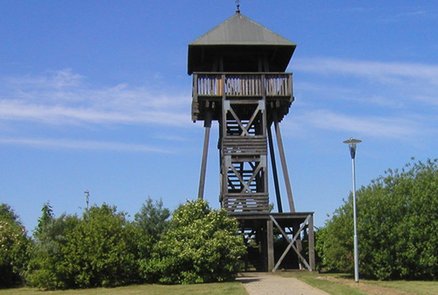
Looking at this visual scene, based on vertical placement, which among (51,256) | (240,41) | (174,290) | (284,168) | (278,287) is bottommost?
(174,290)

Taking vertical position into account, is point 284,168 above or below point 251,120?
below

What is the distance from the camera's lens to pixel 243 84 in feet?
101

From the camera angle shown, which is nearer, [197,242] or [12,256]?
[197,242]

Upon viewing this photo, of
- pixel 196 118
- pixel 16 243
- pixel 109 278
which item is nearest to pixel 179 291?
pixel 109 278

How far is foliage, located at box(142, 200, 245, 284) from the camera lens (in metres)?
23.0

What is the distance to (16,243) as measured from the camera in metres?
28.5

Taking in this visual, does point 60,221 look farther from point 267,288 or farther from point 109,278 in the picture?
point 267,288

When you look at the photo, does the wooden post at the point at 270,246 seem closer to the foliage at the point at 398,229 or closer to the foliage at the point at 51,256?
the foliage at the point at 398,229

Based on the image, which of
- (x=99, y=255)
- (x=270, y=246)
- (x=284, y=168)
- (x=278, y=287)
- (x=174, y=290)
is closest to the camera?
(x=278, y=287)

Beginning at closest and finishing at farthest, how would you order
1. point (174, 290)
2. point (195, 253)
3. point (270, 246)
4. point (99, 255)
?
point (174, 290), point (195, 253), point (99, 255), point (270, 246)

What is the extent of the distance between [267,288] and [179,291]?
287cm

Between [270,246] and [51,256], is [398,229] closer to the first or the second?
[270,246]

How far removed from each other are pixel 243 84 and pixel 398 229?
11.4m

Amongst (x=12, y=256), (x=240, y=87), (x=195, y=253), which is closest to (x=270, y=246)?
(x=195, y=253)
